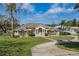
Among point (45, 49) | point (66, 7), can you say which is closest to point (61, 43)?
point (45, 49)

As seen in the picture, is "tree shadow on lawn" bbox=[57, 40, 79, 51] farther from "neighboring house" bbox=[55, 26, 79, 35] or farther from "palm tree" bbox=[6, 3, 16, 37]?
"palm tree" bbox=[6, 3, 16, 37]

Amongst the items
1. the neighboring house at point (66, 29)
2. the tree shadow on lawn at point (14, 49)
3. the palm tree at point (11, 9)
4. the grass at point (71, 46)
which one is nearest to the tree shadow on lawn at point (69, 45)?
the grass at point (71, 46)

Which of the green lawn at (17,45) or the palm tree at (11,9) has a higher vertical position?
the palm tree at (11,9)

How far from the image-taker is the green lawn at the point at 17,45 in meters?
3.00

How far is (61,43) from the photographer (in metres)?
3.07

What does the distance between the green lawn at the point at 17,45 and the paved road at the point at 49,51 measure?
0.20 ft

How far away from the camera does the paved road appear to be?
117 inches

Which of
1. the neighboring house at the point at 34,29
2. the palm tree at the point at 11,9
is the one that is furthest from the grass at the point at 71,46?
the palm tree at the point at 11,9

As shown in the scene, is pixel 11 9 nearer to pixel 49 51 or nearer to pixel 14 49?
pixel 14 49

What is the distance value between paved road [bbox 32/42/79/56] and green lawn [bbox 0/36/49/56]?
61 mm

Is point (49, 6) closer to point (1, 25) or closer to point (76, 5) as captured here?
point (76, 5)

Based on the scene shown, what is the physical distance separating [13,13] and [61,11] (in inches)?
21.5

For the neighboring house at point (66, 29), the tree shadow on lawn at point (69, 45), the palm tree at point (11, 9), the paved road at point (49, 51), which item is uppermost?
the palm tree at point (11, 9)

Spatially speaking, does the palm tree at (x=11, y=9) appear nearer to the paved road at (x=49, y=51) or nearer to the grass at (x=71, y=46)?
the paved road at (x=49, y=51)
